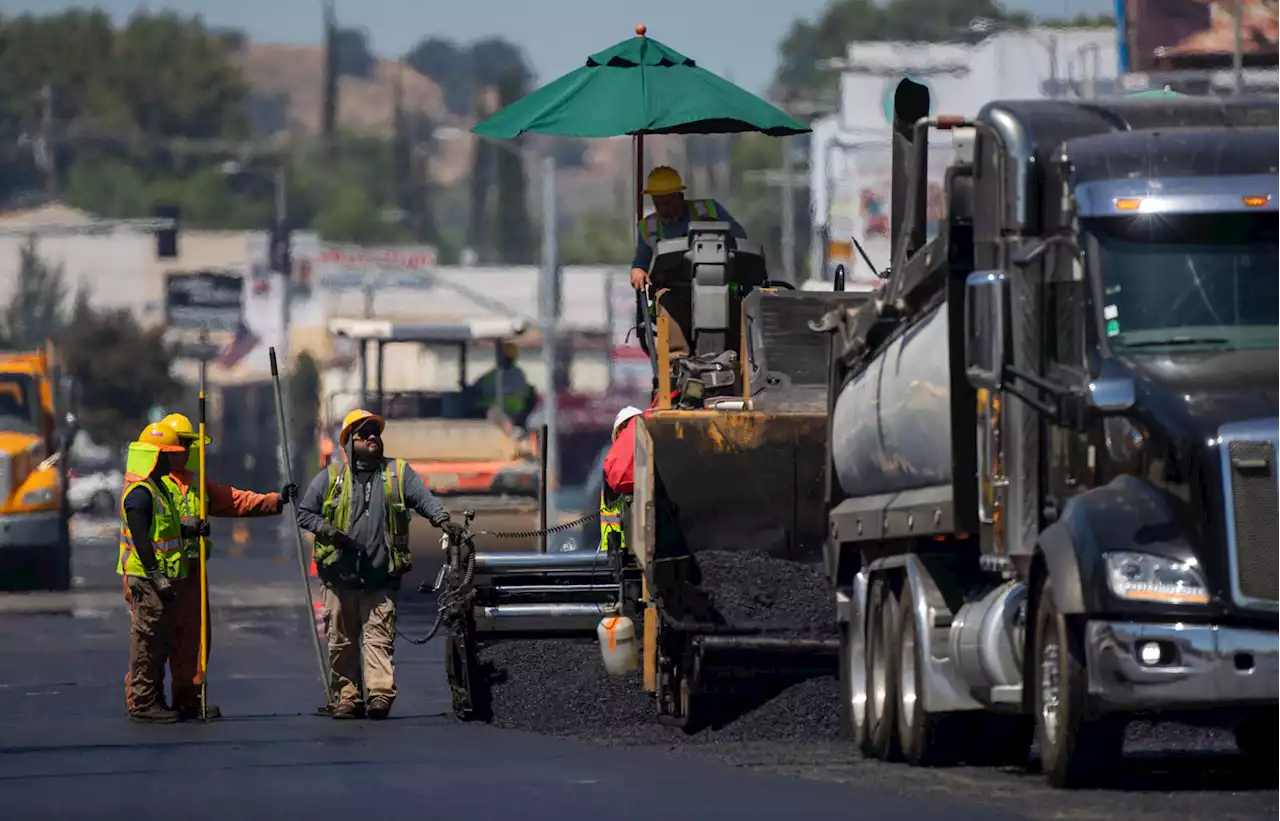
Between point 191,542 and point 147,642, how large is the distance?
639 millimetres

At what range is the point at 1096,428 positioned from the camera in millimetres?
11312

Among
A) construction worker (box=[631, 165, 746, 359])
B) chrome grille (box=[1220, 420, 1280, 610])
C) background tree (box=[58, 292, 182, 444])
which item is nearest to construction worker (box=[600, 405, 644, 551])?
construction worker (box=[631, 165, 746, 359])

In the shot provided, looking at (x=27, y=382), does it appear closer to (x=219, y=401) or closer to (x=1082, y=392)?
(x=1082, y=392)

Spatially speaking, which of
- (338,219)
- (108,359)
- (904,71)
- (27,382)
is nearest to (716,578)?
(27,382)

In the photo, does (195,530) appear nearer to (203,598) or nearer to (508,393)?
(203,598)

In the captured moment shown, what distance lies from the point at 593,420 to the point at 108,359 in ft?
62.7

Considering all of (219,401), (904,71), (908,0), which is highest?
(908,0)

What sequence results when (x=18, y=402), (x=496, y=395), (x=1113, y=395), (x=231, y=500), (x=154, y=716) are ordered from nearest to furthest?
(x=1113, y=395) < (x=154, y=716) < (x=231, y=500) < (x=18, y=402) < (x=496, y=395)

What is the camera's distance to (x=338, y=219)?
15700cm

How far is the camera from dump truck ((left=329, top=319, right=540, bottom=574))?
3120cm

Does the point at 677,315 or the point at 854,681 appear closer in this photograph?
the point at 854,681

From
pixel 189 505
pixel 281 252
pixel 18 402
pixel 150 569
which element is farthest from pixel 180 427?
pixel 281 252

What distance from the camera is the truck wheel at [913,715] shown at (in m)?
13.1

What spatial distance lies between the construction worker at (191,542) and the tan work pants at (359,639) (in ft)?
2.09
